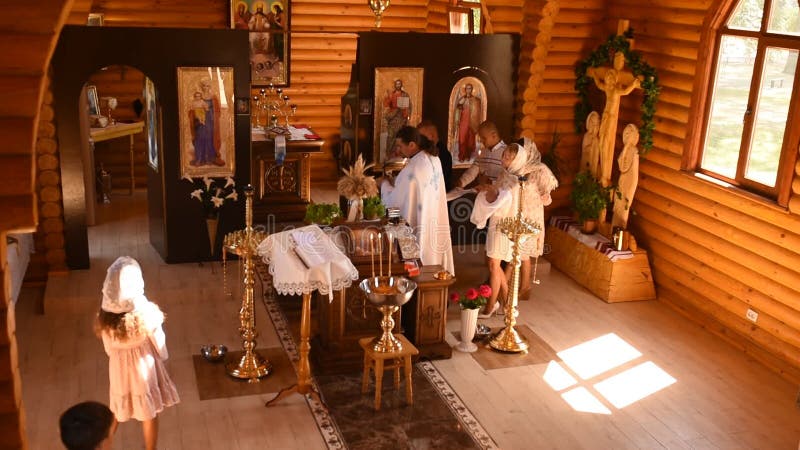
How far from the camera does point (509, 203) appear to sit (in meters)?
8.96

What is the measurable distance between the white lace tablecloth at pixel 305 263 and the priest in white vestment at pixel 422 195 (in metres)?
1.78

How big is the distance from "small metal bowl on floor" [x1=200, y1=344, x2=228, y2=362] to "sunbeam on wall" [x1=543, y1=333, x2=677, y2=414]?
295cm

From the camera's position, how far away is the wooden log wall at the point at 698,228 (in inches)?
332

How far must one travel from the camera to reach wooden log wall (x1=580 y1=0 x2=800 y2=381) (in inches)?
332

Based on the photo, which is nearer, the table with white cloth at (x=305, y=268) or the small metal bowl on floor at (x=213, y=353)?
the table with white cloth at (x=305, y=268)

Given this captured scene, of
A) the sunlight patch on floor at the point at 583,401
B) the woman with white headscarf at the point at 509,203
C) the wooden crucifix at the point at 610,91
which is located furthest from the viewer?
the wooden crucifix at the point at 610,91

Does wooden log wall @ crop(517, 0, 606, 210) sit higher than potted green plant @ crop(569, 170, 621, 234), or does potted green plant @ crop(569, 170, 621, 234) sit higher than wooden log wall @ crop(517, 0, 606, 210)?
wooden log wall @ crop(517, 0, 606, 210)

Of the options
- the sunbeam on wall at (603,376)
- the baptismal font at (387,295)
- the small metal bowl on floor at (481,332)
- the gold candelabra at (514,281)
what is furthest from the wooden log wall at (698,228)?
the baptismal font at (387,295)

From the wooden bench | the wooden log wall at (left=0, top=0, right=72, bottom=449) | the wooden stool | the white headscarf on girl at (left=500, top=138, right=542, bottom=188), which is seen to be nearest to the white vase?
the wooden stool

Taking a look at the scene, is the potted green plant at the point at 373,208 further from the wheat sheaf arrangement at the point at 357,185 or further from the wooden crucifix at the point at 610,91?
the wooden crucifix at the point at 610,91

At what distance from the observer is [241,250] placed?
7246mm

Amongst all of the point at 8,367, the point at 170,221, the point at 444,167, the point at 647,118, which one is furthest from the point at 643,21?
the point at 8,367

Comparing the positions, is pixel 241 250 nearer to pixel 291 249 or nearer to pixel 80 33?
pixel 291 249

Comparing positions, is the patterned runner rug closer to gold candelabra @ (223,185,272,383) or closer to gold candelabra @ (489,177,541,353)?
gold candelabra @ (223,185,272,383)
